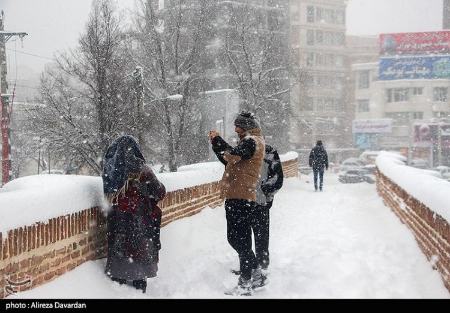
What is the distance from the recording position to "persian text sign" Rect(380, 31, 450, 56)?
39.7 meters

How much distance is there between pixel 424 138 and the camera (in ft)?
184

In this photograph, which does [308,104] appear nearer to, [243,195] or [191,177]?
[191,177]

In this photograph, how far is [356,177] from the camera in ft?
118

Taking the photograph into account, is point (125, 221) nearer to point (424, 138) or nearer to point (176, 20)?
point (176, 20)

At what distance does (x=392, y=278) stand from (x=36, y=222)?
11.5ft

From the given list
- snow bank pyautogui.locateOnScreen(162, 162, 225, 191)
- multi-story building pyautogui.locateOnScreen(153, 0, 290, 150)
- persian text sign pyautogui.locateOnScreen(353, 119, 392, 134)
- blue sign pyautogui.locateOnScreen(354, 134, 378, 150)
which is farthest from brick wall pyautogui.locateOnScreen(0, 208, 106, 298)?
blue sign pyautogui.locateOnScreen(354, 134, 378, 150)

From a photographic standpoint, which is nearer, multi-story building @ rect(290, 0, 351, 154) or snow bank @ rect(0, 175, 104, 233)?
snow bank @ rect(0, 175, 104, 233)

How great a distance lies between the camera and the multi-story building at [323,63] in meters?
72.0

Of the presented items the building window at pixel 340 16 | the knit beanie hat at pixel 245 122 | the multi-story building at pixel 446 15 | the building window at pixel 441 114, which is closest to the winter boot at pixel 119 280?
the knit beanie hat at pixel 245 122

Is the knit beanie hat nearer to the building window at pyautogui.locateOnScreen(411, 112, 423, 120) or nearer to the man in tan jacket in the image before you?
the man in tan jacket

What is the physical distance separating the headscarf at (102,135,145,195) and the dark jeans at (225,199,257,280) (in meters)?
0.94

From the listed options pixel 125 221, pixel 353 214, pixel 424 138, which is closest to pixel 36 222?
pixel 125 221

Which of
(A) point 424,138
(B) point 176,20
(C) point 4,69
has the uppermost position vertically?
(B) point 176,20

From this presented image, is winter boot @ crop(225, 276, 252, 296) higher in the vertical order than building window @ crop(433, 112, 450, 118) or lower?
lower
